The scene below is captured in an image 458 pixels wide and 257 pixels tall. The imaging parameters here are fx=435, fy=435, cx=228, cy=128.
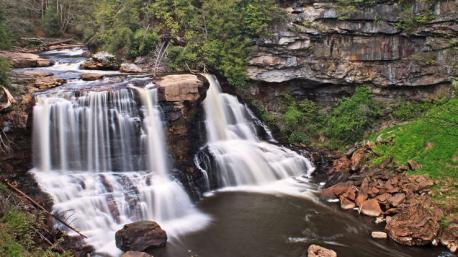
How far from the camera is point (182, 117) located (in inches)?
754

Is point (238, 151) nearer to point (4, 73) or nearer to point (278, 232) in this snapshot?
point (278, 232)

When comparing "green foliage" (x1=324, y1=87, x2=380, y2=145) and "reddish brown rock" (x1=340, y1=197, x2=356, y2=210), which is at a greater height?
"green foliage" (x1=324, y1=87, x2=380, y2=145)

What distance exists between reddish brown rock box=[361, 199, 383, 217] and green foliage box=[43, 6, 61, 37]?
2899 cm

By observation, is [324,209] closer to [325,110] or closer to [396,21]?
[325,110]

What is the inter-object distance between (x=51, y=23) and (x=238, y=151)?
22.9 metres

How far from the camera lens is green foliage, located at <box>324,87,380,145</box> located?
22312mm

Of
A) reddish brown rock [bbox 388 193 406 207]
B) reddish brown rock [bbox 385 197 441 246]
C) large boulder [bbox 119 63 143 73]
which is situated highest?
large boulder [bbox 119 63 143 73]

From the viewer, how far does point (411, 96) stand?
22.7 metres

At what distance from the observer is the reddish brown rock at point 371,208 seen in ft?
52.9

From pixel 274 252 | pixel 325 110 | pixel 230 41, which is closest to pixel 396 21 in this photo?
pixel 325 110

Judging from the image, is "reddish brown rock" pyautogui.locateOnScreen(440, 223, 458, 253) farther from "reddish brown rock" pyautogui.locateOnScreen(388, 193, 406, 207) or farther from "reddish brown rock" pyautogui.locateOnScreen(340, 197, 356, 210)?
"reddish brown rock" pyautogui.locateOnScreen(340, 197, 356, 210)

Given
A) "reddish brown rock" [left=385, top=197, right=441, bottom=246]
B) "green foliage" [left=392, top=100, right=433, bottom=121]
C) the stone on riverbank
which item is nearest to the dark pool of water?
the stone on riverbank

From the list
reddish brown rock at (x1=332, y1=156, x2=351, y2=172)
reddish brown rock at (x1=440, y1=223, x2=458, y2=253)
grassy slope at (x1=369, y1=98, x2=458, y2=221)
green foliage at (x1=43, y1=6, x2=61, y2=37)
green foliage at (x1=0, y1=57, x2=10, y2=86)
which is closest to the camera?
reddish brown rock at (x1=440, y1=223, x2=458, y2=253)

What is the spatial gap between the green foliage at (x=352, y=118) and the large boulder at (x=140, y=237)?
12.0 m
